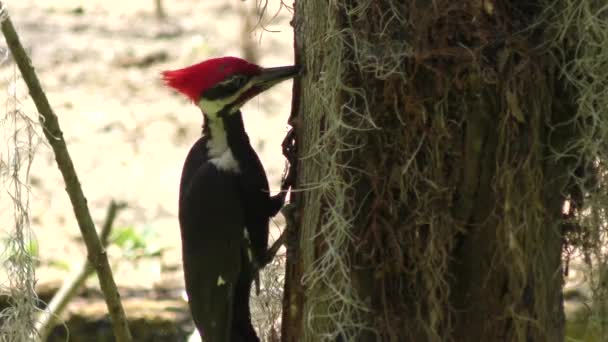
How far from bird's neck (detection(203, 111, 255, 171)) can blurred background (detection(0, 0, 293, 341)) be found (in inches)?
36.9

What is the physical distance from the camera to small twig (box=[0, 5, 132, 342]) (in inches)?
97.6

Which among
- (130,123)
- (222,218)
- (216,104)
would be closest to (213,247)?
(222,218)

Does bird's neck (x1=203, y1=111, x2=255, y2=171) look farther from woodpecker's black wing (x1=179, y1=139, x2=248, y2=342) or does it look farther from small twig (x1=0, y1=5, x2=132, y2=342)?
small twig (x1=0, y1=5, x2=132, y2=342)

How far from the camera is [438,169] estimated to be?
2.37m

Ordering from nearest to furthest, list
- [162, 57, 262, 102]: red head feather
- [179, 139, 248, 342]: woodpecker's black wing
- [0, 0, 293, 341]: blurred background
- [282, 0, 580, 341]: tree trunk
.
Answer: [282, 0, 580, 341]: tree trunk
[162, 57, 262, 102]: red head feather
[179, 139, 248, 342]: woodpecker's black wing
[0, 0, 293, 341]: blurred background

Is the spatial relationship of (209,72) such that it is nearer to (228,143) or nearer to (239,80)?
(239,80)

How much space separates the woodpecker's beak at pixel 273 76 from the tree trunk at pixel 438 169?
18cm

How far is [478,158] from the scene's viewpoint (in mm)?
2357

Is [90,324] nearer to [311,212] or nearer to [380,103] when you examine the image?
[311,212]

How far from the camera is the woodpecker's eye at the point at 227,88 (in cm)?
303

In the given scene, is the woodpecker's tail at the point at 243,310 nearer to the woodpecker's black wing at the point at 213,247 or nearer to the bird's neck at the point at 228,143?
the woodpecker's black wing at the point at 213,247

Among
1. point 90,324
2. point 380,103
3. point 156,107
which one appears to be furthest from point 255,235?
point 156,107

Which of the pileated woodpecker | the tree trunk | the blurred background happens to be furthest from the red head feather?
the blurred background

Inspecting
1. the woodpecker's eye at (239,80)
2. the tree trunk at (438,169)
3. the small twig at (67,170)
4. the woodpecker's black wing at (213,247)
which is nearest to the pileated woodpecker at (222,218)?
the woodpecker's black wing at (213,247)
